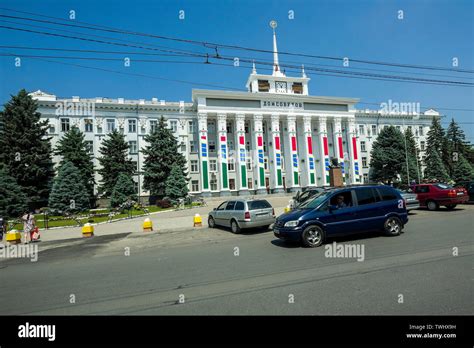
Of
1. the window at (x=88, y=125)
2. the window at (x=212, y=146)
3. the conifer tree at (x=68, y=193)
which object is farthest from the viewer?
the window at (x=212, y=146)

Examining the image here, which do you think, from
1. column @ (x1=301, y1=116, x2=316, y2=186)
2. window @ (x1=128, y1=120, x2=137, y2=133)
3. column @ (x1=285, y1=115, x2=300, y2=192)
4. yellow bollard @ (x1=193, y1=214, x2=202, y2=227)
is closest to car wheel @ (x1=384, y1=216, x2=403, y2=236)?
yellow bollard @ (x1=193, y1=214, x2=202, y2=227)

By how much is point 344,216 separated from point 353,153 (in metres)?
52.0

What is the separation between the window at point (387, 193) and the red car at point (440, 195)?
376 inches

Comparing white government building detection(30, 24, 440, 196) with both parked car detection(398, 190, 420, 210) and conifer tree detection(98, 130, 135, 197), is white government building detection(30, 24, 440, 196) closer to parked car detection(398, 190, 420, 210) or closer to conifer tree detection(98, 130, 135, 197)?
conifer tree detection(98, 130, 135, 197)

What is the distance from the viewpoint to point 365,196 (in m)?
9.77

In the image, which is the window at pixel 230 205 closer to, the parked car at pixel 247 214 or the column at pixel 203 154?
the parked car at pixel 247 214

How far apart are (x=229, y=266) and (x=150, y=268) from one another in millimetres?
2300

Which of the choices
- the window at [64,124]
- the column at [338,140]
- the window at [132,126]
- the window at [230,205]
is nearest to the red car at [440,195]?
the window at [230,205]

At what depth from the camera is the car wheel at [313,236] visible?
348 inches

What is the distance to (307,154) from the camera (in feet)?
178

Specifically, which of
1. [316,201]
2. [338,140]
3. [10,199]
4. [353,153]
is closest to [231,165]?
[338,140]

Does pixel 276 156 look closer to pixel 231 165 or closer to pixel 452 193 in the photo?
pixel 231 165
